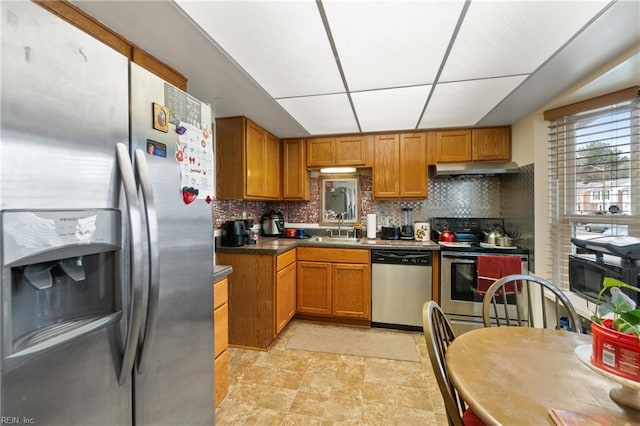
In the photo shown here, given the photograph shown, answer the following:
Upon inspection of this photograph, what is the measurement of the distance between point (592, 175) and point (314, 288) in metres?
2.63

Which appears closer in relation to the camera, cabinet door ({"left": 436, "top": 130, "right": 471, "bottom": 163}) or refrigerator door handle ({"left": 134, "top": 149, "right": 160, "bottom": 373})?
refrigerator door handle ({"left": 134, "top": 149, "right": 160, "bottom": 373})

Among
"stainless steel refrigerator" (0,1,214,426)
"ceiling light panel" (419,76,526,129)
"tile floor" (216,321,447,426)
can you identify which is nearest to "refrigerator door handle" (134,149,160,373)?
"stainless steel refrigerator" (0,1,214,426)

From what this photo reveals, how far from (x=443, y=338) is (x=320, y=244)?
1904mm

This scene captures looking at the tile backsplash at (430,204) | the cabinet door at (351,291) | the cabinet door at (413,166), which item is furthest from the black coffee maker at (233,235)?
the cabinet door at (413,166)

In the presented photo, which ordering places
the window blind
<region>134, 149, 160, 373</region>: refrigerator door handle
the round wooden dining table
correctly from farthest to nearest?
1. the window blind
2. <region>134, 149, 160, 373</region>: refrigerator door handle
3. the round wooden dining table

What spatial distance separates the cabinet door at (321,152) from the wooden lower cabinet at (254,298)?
Answer: 4.58 feet

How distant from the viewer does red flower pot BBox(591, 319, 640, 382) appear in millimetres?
768

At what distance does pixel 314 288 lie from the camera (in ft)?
9.97

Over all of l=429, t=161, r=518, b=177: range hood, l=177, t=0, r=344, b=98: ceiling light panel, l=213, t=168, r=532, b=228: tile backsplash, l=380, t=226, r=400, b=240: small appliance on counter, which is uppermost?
l=177, t=0, r=344, b=98: ceiling light panel

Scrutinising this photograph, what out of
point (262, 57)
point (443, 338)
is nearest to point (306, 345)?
point (443, 338)

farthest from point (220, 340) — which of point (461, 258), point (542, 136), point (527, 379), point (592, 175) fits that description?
point (542, 136)

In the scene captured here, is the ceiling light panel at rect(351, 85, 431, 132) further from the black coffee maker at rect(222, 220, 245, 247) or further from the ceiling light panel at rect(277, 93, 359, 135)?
the black coffee maker at rect(222, 220, 245, 247)

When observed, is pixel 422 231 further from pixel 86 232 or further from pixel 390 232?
pixel 86 232

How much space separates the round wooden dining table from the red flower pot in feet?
0.31
